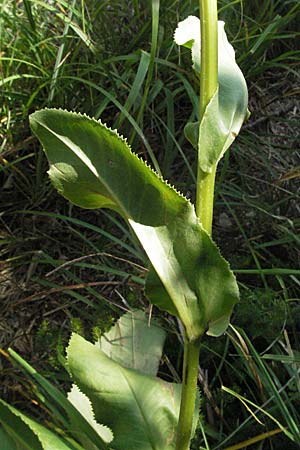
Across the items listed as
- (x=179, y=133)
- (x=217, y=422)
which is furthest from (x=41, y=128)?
(x=179, y=133)

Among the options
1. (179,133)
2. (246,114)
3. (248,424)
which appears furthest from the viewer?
(179,133)

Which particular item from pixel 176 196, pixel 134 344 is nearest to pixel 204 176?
pixel 176 196

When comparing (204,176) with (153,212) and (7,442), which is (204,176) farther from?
(7,442)

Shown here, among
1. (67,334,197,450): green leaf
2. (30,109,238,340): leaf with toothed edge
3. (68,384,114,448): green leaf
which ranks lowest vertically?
(68,384,114,448): green leaf

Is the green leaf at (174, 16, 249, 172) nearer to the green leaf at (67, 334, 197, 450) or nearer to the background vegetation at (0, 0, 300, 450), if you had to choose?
the green leaf at (67, 334, 197, 450)

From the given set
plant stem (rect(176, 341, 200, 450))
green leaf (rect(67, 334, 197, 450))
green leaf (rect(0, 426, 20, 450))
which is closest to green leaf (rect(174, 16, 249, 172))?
plant stem (rect(176, 341, 200, 450))

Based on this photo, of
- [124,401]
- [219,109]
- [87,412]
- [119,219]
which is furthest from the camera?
[119,219]

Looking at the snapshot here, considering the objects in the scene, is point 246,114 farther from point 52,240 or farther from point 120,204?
point 52,240
